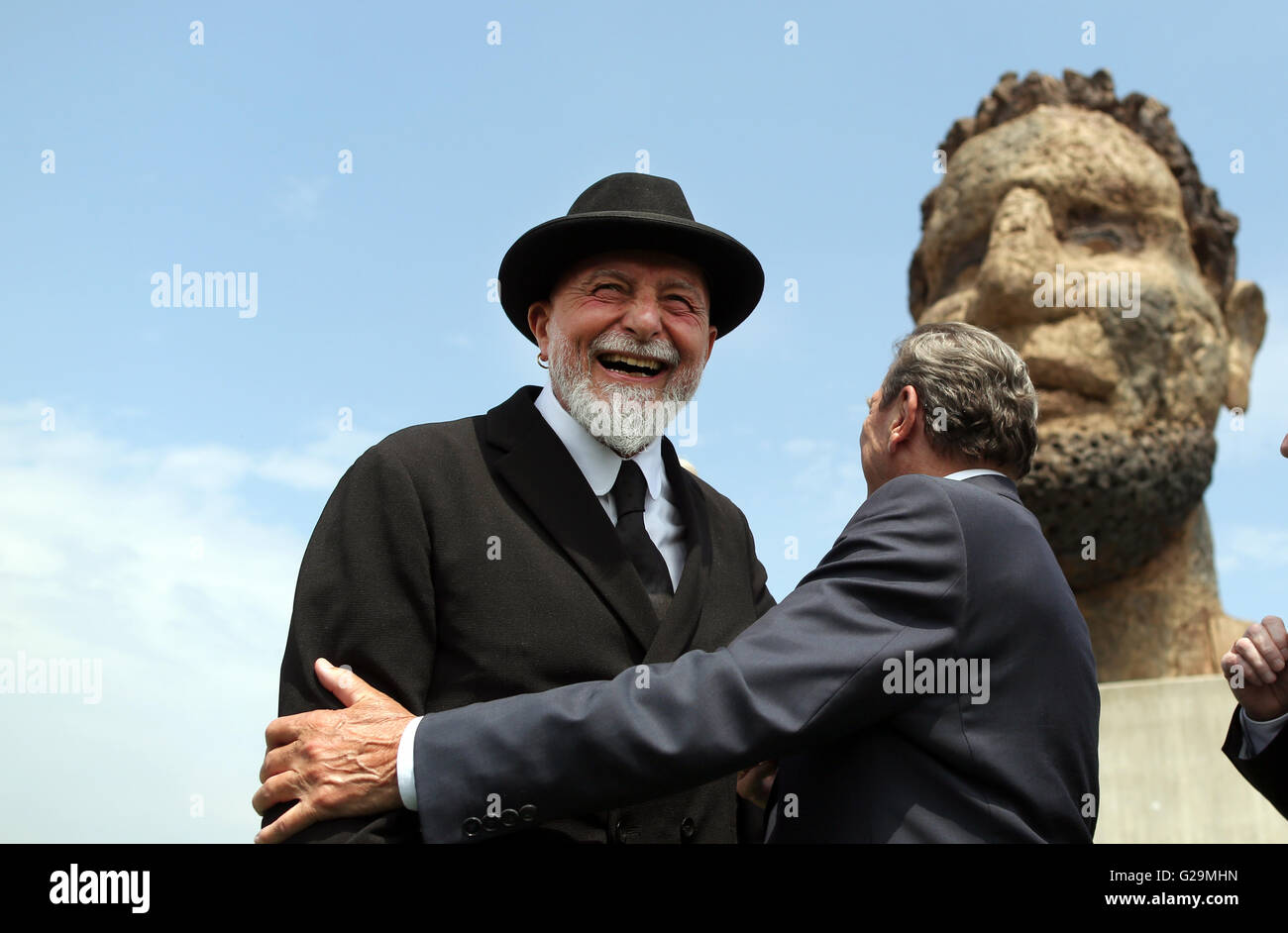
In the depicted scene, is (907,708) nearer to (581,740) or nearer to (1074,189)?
(581,740)

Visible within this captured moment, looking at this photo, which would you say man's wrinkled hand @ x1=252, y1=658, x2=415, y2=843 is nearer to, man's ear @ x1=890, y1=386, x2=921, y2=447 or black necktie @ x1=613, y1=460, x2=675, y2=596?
black necktie @ x1=613, y1=460, x2=675, y2=596

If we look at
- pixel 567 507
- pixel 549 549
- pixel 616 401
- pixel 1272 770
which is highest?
pixel 616 401

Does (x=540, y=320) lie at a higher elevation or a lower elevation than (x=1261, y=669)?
higher

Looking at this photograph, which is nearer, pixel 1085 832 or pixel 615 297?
pixel 1085 832

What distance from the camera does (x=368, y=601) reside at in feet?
8.23

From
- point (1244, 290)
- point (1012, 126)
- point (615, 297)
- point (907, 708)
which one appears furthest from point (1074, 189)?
point (907, 708)

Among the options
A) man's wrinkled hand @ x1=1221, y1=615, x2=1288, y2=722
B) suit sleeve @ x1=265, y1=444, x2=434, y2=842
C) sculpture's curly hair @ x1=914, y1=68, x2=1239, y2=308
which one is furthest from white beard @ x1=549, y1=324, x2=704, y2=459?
sculpture's curly hair @ x1=914, y1=68, x2=1239, y2=308

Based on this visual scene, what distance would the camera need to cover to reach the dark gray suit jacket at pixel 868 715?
7.38 ft

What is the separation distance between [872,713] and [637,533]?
2.51 feet

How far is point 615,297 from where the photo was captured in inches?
116

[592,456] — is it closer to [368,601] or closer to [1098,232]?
[368,601]

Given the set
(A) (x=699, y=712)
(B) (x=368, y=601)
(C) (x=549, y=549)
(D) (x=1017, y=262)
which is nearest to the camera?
(A) (x=699, y=712)

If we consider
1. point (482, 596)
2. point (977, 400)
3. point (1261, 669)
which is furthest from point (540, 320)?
point (1261, 669)

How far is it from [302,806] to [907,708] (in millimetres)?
1212
